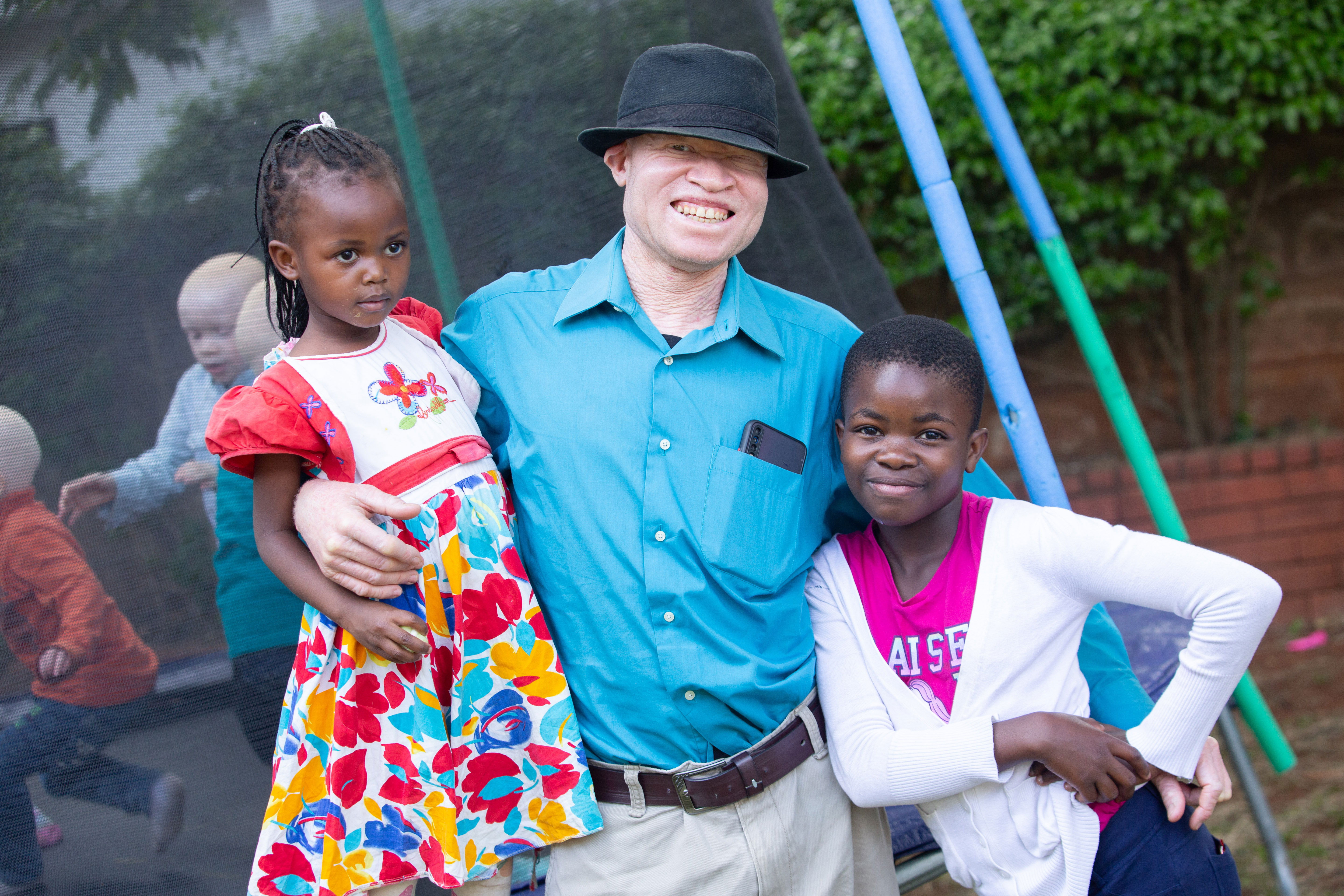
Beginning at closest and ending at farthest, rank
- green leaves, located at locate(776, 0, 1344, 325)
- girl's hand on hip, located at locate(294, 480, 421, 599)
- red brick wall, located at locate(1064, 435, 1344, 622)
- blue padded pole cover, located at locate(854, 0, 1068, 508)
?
girl's hand on hip, located at locate(294, 480, 421, 599), blue padded pole cover, located at locate(854, 0, 1068, 508), green leaves, located at locate(776, 0, 1344, 325), red brick wall, located at locate(1064, 435, 1344, 622)

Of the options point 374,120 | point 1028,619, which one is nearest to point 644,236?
point 374,120

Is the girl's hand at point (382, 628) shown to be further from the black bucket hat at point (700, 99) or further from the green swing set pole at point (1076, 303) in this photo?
the green swing set pole at point (1076, 303)

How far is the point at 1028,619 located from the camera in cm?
170

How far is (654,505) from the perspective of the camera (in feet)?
5.47

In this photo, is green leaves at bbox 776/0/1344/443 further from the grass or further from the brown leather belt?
the brown leather belt

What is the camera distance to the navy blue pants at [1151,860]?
5.58 feet

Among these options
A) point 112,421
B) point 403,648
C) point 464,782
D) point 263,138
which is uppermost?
point 263,138

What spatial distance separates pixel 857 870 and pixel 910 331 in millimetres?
968

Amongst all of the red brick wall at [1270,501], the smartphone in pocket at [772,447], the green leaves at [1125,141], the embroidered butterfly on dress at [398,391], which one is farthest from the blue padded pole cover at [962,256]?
the red brick wall at [1270,501]

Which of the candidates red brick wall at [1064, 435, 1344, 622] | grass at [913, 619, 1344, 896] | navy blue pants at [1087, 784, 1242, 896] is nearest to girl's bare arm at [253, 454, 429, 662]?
navy blue pants at [1087, 784, 1242, 896]

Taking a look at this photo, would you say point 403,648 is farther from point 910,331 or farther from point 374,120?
point 374,120

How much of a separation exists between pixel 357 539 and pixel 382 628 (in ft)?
0.43

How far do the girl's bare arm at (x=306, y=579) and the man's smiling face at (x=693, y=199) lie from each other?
689mm

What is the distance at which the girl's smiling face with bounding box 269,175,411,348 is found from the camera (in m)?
1.53
